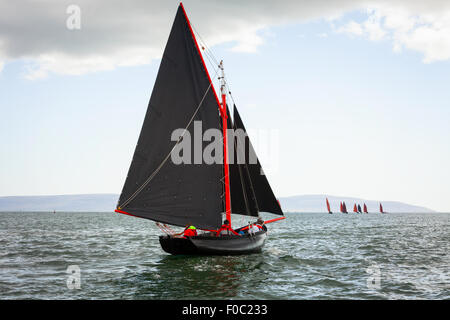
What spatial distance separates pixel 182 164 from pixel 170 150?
107 centimetres

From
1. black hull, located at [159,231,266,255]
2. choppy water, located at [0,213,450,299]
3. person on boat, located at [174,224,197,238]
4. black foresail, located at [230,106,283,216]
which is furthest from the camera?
black foresail, located at [230,106,283,216]

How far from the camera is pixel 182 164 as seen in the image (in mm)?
22156

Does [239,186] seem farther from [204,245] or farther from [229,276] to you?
[229,276]

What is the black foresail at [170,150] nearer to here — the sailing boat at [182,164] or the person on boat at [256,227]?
the sailing boat at [182,164]

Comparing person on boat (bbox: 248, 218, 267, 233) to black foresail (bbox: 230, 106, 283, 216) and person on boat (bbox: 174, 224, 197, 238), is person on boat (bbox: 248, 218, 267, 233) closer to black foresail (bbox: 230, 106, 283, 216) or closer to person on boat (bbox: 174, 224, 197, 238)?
black foresail (bbox: 230, 106, 283, 216)

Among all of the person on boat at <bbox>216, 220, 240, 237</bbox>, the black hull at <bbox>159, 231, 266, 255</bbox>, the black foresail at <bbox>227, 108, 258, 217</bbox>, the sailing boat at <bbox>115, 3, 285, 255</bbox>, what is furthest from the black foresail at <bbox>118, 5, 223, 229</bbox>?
the black foresail at <bbox>227, 108, 258, 217</bbox>

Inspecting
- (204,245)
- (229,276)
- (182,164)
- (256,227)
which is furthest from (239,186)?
(229,276)

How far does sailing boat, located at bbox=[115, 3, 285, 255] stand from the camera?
21094 millimetres

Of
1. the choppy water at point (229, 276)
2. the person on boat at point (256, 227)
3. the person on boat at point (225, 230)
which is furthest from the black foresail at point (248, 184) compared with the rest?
the choppy water at point (229, 276)

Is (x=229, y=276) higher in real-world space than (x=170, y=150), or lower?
lower

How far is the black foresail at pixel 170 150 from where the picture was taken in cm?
2098
